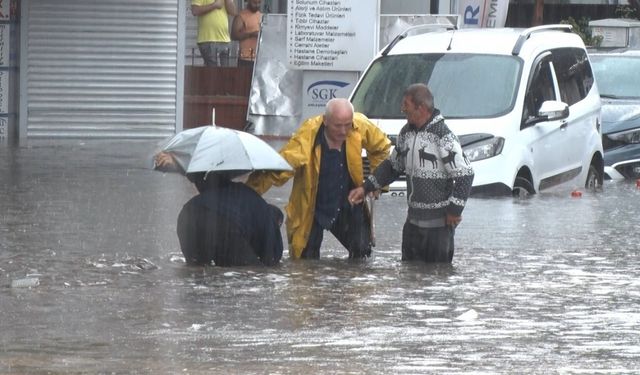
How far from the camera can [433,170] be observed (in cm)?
1084

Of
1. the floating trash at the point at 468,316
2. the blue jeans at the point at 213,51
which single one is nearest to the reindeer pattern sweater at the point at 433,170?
the floating trash at the point at 468,316

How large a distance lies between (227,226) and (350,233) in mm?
1085

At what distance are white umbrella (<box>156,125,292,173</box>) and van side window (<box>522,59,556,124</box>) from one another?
16.4ft

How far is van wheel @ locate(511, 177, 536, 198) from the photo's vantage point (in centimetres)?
1541

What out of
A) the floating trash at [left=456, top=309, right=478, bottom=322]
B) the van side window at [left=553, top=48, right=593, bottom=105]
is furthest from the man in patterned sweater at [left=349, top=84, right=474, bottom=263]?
the van side window at [left=553, top=48, right=593, bottom=105]

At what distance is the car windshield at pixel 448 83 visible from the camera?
15430 millimetres

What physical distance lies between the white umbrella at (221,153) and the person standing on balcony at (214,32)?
12.0 meters

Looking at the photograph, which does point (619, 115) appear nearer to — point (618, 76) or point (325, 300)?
point (618, 76)

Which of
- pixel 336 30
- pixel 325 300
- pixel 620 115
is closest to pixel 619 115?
pixel 620 115

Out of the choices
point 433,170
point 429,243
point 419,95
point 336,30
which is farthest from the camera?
point 336,30

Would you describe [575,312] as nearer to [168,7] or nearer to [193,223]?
Result: [193,223]

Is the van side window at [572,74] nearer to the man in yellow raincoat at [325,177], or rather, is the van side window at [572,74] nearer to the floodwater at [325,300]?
the floodwater at [325,300]

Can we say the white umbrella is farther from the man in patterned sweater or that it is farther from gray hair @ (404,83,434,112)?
gray hair @ (404,83,434,112)

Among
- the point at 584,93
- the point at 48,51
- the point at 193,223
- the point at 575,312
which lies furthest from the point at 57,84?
the point at 575,312
